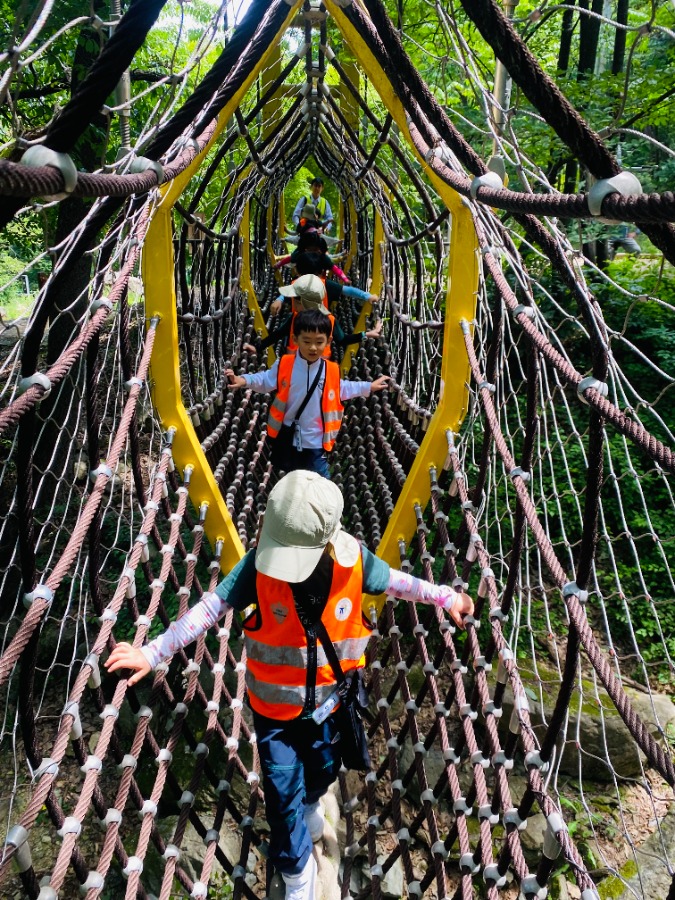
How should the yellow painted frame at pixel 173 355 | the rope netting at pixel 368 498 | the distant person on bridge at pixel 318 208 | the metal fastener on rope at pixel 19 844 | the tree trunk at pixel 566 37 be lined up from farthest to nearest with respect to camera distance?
the distant person on bridge at pixel 318 208 < the tree trunk at pixel 566 37 < the yellow painted frame at pixel 173 355 < the rope netting at pixel 368 498 < the metal fastener on rope at pixel 19 844

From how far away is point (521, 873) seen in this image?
43.7 inches

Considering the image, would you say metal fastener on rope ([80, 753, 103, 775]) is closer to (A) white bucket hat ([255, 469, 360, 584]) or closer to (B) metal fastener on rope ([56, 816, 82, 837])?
(B) metal fastener on rope ([56, 816, 82, 837])

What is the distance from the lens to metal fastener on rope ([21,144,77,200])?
760 mm

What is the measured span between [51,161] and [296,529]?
588 millimetres

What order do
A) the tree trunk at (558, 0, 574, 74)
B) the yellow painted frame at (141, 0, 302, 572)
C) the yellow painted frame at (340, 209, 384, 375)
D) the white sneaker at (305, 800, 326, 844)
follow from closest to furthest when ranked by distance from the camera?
the white sneaker at (305, 800, 326, 844) < the yellow painted frame at (141, 0, 302, 572) < the yellow painted frame at (340, 209, 384, 375) < the tree trunk at (558, 0, 574, 74)

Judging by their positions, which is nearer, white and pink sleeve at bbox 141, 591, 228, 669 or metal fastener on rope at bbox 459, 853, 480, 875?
white and pink sleeve at bbox 141, 591, 228, 669

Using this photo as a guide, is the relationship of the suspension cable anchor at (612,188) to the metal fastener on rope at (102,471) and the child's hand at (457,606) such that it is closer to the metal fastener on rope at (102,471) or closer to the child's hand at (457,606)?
the child's hand at (457,606)

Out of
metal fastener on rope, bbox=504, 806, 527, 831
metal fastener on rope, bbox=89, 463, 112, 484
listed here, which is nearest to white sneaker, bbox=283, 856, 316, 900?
metal fastener on rope, bbox=504, 806, 527, 831

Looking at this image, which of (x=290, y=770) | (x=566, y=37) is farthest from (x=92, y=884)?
(x=566, y=37)

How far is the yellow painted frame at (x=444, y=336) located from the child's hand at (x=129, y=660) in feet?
3.31

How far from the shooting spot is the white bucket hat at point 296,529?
1028mm

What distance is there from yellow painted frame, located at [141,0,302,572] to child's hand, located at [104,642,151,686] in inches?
33.3

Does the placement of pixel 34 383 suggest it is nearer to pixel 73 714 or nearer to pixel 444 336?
pixel 73 714

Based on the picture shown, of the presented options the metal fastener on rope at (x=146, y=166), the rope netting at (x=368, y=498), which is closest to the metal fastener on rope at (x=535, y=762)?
the rope netting at (x=368, y=498)
